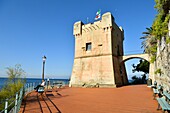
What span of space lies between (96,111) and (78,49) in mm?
15950

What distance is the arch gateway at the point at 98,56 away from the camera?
1750 centimetres

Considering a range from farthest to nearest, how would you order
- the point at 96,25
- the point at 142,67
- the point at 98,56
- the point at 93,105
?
the point at 142,67 < the point at 96,25 < the point at 98,56 < the point at 93,105

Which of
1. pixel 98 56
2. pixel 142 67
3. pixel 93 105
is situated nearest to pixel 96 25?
pixel 98 56

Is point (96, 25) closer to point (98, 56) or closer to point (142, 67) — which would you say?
point (98, 56)

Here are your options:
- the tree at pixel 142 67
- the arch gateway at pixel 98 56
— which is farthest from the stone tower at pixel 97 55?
the tree at pixel 142 67

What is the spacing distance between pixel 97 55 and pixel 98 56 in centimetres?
21

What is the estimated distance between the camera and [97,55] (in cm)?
1878

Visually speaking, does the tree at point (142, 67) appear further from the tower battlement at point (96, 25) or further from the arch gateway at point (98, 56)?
the tower battlement at point (96, 25)

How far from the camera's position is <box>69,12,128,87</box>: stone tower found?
1753 centimetres

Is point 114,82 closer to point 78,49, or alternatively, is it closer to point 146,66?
point 78,49

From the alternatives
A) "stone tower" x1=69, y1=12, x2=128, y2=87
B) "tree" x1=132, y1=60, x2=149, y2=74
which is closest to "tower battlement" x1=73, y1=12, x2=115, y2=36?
"stone tower" x1=69, y1=12, x2=128, y2=87

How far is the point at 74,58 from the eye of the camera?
837 inches

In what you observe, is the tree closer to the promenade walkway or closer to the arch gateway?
the arch gateway

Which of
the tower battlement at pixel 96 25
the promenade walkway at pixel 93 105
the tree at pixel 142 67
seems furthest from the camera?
the tree at pixel 142 67
